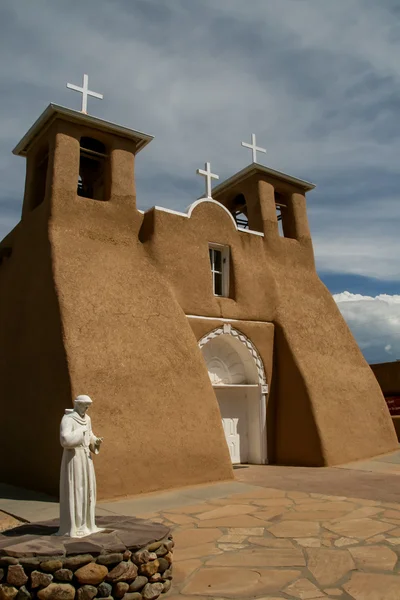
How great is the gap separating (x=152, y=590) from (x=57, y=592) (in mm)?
734

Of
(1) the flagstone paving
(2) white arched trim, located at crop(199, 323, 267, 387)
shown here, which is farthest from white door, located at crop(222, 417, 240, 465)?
(1) the flagstone paving

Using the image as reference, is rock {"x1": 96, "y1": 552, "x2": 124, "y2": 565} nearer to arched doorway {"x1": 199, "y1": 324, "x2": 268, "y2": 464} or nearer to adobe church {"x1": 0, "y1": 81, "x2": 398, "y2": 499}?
adobe church {"x1": 0, "y1": 81, "x2": 398, "y2": 499}

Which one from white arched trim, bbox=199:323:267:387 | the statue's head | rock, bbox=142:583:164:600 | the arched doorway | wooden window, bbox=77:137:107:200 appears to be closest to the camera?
rock, bbox=142:583:164:600

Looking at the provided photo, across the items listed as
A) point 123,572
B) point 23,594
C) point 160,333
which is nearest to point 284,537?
point 123,572

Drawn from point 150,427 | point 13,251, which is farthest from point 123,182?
point 150,427

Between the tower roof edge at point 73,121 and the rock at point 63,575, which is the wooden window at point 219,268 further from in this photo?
the rock at point 63,575

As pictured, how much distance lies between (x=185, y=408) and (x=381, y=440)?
5.84 metres

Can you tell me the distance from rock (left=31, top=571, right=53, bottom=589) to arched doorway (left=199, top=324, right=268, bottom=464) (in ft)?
25.5

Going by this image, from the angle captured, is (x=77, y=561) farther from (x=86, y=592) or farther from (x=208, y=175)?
(x=208, y=175)

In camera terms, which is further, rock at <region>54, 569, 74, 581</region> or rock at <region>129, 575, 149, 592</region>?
rock at <region>129, 575, 149, 592</region>

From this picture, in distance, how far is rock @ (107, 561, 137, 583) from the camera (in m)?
3.73

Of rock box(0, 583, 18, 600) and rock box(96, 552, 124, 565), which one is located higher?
rock box(96, 552, 124, 565)

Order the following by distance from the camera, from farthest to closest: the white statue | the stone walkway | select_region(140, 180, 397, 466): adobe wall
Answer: select_region(140, 180, 397, 466): adobe wall → the white statue → the stone walkway

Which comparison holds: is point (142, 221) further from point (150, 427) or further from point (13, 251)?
point (150, 427)
